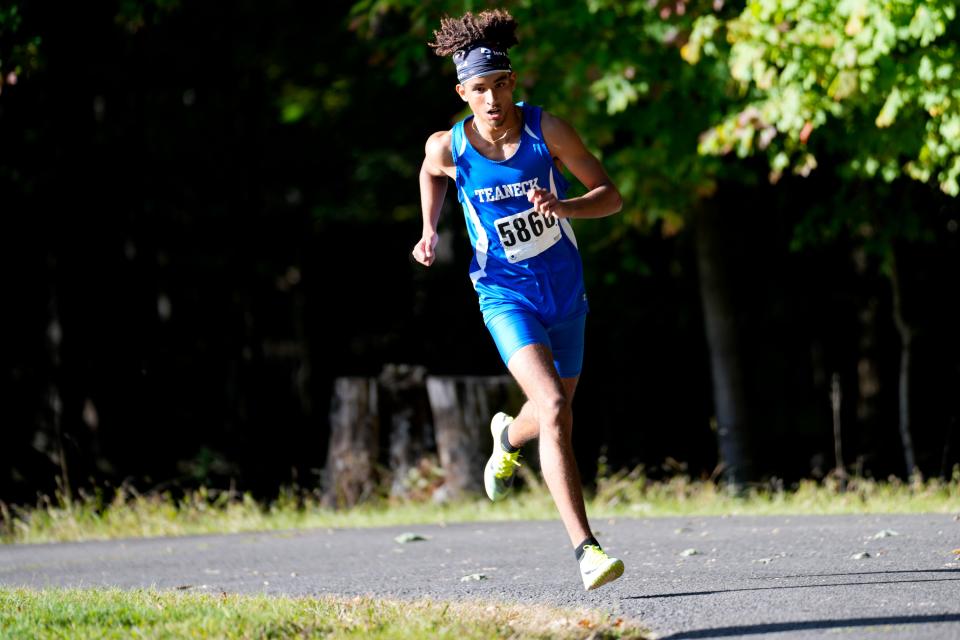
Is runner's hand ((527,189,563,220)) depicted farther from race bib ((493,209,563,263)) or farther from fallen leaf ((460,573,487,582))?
fallen leaf ((460,573,487,582))

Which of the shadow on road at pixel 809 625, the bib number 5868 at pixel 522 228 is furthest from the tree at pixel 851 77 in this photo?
the shadow on road at pixel 809 625

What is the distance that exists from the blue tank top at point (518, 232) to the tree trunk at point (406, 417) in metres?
5.39

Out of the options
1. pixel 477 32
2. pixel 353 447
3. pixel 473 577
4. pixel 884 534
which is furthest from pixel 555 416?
pixel 353 447

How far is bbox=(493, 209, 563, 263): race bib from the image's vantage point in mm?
5961

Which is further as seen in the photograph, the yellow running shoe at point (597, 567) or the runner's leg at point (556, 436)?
the runner's leg at point (556, 436)

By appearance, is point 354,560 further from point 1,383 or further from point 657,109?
point 1,383

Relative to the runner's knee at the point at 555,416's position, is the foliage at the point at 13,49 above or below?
above

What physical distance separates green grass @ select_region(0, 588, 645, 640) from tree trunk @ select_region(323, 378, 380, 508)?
552cm

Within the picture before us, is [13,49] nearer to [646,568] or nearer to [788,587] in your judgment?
[646,568]

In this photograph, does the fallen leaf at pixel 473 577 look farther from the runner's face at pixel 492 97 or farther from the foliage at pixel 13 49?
the foliage at pixel 13 49

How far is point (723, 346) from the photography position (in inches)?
565

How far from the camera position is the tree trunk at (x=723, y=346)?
14.2m

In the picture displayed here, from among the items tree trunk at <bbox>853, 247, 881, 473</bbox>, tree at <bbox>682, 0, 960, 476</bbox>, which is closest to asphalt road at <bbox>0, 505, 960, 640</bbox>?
tree at <bbox>682, 0, 960, 476</bbox>

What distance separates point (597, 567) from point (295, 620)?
1159mm
